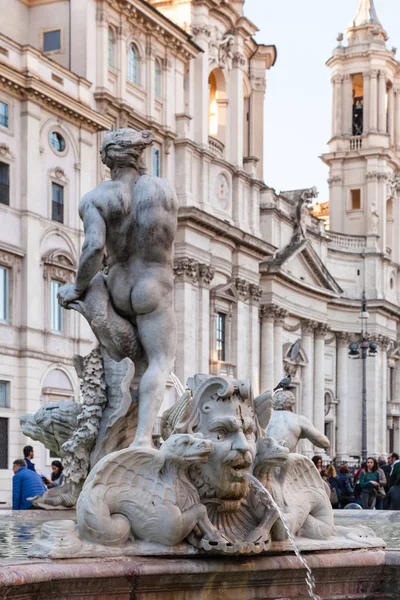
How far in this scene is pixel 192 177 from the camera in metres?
41.8

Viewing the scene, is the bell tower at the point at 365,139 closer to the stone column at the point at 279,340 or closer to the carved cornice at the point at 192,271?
the stone column at the point at 279,340

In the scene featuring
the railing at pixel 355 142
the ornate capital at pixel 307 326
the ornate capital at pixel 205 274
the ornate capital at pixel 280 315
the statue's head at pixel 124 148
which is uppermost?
the railing at pixel 355 142

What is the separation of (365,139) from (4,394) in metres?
37.1

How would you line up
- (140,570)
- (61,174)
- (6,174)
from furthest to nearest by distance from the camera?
(61,174)
(6,174)
(140,570)

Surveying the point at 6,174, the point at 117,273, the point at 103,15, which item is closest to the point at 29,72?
the point at 6,174

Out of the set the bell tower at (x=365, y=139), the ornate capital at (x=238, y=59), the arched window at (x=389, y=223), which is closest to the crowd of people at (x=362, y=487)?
the ornate capital at (x=238, y=59)

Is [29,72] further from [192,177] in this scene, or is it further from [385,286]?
[385,286]

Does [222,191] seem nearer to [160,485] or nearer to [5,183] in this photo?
[5,183]

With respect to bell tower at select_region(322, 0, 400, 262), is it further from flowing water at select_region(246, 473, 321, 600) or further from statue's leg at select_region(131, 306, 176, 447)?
flowing water at select_region(246, 473, 321, 600)

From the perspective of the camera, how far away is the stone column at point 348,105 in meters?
64.1

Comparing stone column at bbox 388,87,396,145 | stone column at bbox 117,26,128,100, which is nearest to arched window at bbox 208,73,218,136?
stone column at bbox 117,26,128,100

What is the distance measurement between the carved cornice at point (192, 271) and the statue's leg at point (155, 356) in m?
32.9

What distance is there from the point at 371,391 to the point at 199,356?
21.4m

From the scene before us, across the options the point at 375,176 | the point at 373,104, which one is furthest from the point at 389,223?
the point at 373,104
